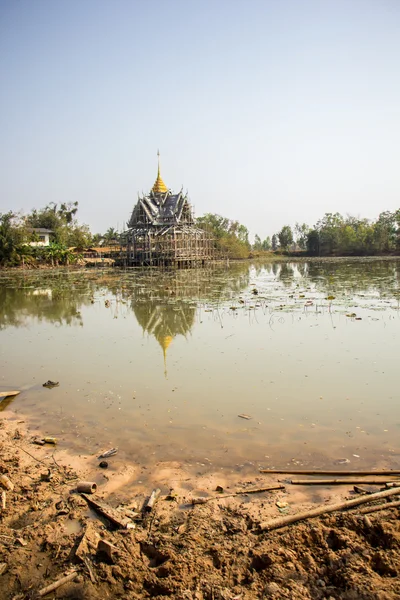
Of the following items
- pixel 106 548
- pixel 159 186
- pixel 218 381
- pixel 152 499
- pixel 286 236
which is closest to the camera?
pixel 106 548

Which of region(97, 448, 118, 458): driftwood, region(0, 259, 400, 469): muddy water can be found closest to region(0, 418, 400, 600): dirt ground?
region(97, 448, 118, 458): driftwood

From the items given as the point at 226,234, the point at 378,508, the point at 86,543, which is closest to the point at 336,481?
the point at 378,508

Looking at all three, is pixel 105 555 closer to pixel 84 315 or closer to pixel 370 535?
pixel 370 535

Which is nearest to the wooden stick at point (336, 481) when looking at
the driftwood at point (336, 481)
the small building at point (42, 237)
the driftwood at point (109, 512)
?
the driftwood at point (336, 481)

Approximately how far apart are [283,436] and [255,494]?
1405mm

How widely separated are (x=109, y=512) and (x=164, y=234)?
40.7 metres

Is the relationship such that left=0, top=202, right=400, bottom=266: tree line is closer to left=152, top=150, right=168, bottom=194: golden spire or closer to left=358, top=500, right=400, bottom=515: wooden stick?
left=152, top=150, right=168, bottom=194: golden spire

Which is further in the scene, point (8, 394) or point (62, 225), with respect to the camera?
point (62, 225)

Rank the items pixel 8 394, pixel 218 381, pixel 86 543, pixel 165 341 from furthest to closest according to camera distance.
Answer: pixel 165 341, pixel 218 381, pixel 8 394, pixel 86 543

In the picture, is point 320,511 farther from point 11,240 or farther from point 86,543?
point 11,240

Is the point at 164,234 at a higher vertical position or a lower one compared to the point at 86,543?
higher

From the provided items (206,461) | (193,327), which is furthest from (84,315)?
(206,461)

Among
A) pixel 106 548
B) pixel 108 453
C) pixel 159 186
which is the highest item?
pixel 159 186

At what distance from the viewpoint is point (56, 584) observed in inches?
113
